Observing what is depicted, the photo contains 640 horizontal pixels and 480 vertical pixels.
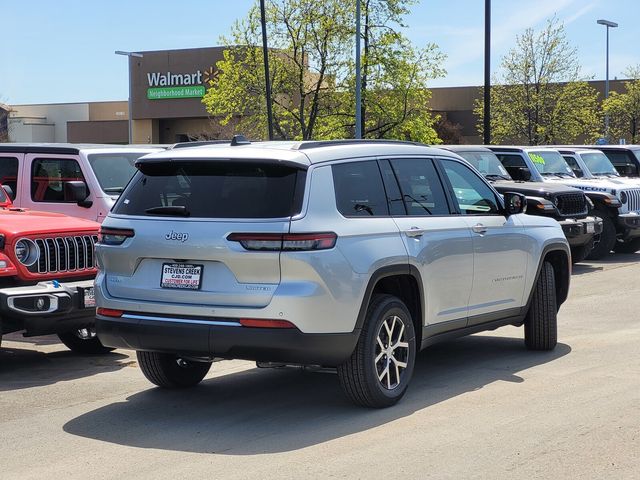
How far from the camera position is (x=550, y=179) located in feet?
60.4

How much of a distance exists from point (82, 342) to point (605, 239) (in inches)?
458

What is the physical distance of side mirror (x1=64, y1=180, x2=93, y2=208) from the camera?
10.5 metres

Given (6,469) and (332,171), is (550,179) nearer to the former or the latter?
(332,171)

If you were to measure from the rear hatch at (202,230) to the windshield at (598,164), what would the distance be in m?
14.7

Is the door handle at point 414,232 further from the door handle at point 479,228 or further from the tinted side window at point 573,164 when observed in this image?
the tinted side window at point 573,164

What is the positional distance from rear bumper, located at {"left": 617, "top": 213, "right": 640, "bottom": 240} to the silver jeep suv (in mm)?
11204

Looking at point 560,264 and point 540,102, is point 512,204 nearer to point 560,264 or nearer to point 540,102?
point 560,264

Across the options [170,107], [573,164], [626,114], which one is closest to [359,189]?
[573,164]

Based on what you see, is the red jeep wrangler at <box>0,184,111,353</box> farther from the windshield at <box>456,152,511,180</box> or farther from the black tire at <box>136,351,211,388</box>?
the windshield at <box>456,152,511,180</box>

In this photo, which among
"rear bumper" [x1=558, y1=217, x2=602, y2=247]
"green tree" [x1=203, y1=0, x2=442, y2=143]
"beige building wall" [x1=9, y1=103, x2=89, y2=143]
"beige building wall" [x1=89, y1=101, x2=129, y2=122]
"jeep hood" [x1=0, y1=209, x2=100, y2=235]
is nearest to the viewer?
"jeep hood" [x1=0, y1=209, x2=100, y2=235]

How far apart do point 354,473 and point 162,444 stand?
4.45ft

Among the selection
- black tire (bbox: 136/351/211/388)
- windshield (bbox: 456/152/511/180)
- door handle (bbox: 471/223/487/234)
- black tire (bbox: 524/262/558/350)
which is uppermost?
windshield (bbox: 456/152/511/180)

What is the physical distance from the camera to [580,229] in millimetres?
15547

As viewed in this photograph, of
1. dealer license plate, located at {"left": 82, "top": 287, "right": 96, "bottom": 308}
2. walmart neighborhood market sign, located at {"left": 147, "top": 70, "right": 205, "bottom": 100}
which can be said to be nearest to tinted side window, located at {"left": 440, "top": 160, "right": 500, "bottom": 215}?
dealer license plate, located at {"left": 82, "top": 287, "right": 96, "bottom": 308}
